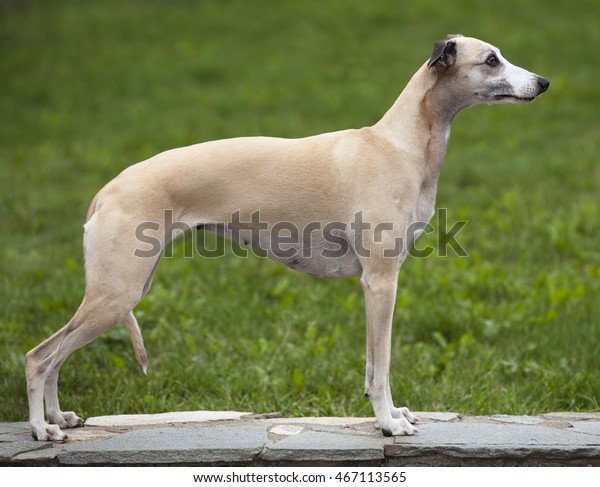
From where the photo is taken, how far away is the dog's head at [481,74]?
14.3ft

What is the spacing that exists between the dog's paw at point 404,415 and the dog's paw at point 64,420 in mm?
1670

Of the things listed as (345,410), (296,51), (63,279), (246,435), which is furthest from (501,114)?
(246,435)

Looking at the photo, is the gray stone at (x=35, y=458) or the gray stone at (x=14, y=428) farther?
the gray stone at (x=14, y=428)

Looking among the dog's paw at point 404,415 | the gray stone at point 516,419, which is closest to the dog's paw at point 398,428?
the dog's paw at point 404,415

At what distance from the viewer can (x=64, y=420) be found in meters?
4.70

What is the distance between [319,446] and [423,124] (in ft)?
5.52

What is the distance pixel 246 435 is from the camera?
4.34m

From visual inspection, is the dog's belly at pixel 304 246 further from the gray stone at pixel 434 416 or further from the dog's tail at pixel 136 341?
the gray stone at pixel 434 416

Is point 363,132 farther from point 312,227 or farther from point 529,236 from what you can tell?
point 529,236

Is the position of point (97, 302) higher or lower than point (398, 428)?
higher

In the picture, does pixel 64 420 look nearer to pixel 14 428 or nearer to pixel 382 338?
pixel 14 428

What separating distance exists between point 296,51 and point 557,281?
9.12 meters

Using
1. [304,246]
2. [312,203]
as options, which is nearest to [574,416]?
[304,246]

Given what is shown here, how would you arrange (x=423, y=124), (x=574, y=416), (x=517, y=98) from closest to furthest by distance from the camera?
(x=517, y=98) → (x=423, y=124) → (x=574, y=416)
